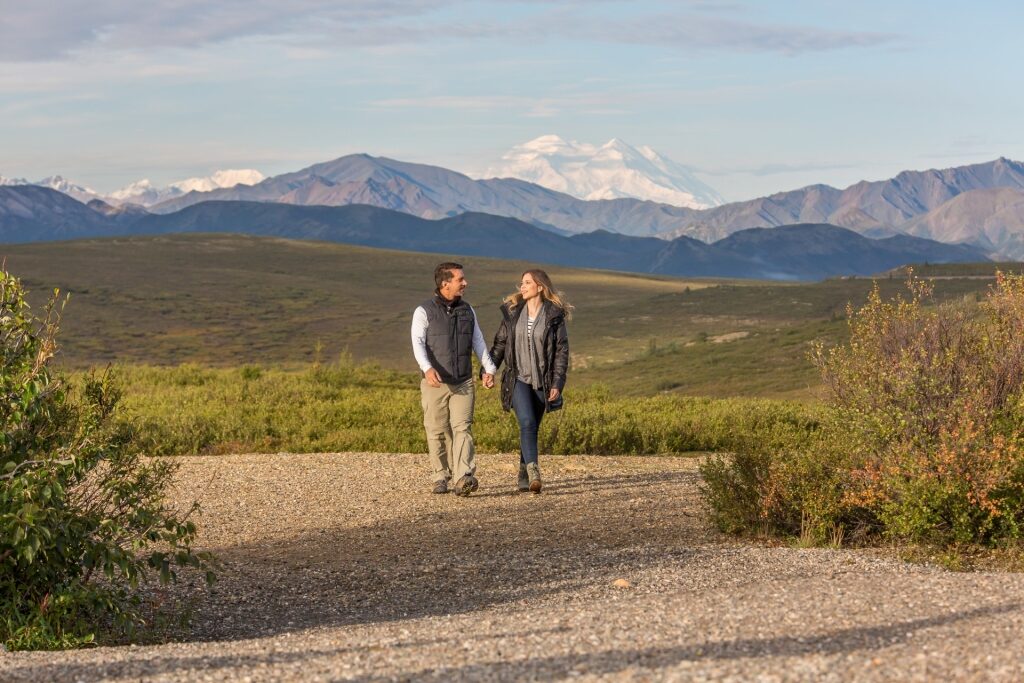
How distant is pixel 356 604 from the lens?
8.48 meters

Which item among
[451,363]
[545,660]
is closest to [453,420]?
[451,363]

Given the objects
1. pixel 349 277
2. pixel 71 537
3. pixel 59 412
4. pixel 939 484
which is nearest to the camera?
pixel 71 537

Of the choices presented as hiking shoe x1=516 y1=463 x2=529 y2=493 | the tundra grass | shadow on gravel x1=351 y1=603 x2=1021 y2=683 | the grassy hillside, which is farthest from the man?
the grassy hillside

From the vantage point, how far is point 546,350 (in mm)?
12148

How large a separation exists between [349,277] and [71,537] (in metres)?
141

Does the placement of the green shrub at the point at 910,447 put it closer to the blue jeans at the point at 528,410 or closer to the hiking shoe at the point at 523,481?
the blue jeans at the point at 528,410

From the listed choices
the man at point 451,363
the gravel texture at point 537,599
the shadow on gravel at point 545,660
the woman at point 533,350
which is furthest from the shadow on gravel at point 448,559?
the shadow on gravel at point 545,660

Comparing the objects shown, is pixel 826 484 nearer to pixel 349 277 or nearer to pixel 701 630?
pixel 701 630

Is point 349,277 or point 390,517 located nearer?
point 390,517

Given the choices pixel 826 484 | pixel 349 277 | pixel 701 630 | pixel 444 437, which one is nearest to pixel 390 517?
pixel 444 437

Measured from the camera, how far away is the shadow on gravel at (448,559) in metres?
8.33

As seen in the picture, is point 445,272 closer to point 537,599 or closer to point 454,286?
point 454,286

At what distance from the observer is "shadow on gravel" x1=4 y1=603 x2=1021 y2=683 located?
5688 mm

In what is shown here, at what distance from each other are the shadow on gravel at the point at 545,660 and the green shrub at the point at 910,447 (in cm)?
299
